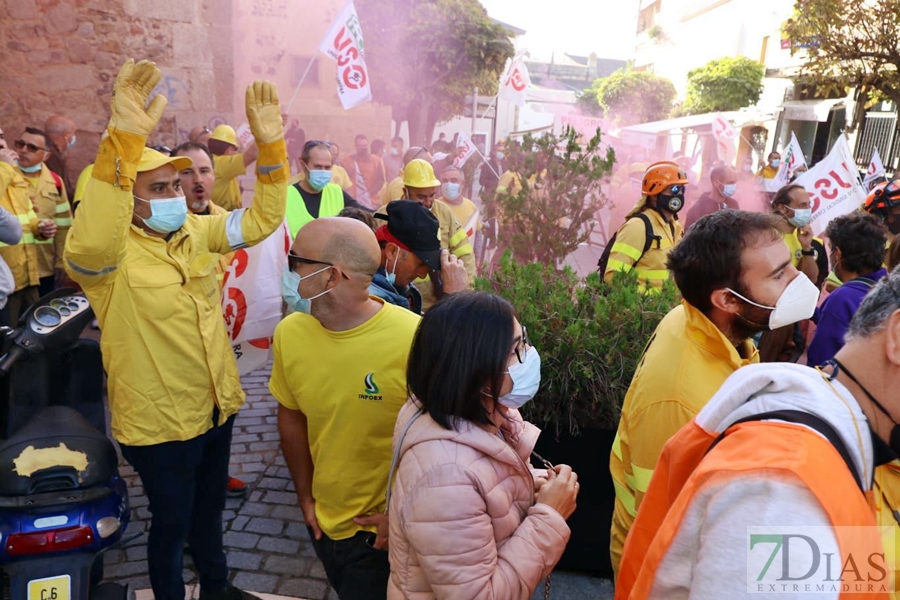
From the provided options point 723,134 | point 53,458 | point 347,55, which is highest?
point 347,55

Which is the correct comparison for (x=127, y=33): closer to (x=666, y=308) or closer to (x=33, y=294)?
(x=33, y=294)

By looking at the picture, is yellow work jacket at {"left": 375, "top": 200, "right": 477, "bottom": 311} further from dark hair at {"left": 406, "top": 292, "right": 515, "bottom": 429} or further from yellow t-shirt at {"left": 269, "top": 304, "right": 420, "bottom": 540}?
dark hair at {"left": 406, "top": 292, "right": 515, "bottom": 429}

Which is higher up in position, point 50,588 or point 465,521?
point 465,521

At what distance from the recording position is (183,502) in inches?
107

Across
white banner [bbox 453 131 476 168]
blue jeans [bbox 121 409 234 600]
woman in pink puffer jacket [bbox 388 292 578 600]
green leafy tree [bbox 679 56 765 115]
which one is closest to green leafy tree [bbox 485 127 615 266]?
blue jeans [bbox 121 409 234 600]

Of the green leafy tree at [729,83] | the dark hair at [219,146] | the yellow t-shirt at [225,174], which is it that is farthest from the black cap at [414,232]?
the green leafy tree at [729,83]

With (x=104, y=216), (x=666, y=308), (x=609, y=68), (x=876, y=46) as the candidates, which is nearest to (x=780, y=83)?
(x=876, y=46)

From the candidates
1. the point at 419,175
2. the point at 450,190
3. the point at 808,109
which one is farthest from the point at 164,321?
the point at 808,109

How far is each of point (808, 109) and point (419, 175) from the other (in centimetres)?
2200

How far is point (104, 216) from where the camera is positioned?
90.4 inches

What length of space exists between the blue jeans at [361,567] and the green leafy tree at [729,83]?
2849 cm

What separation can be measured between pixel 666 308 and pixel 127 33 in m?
8.84

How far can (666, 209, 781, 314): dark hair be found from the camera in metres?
2.15

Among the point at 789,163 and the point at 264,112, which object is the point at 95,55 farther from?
the point at 789,163
